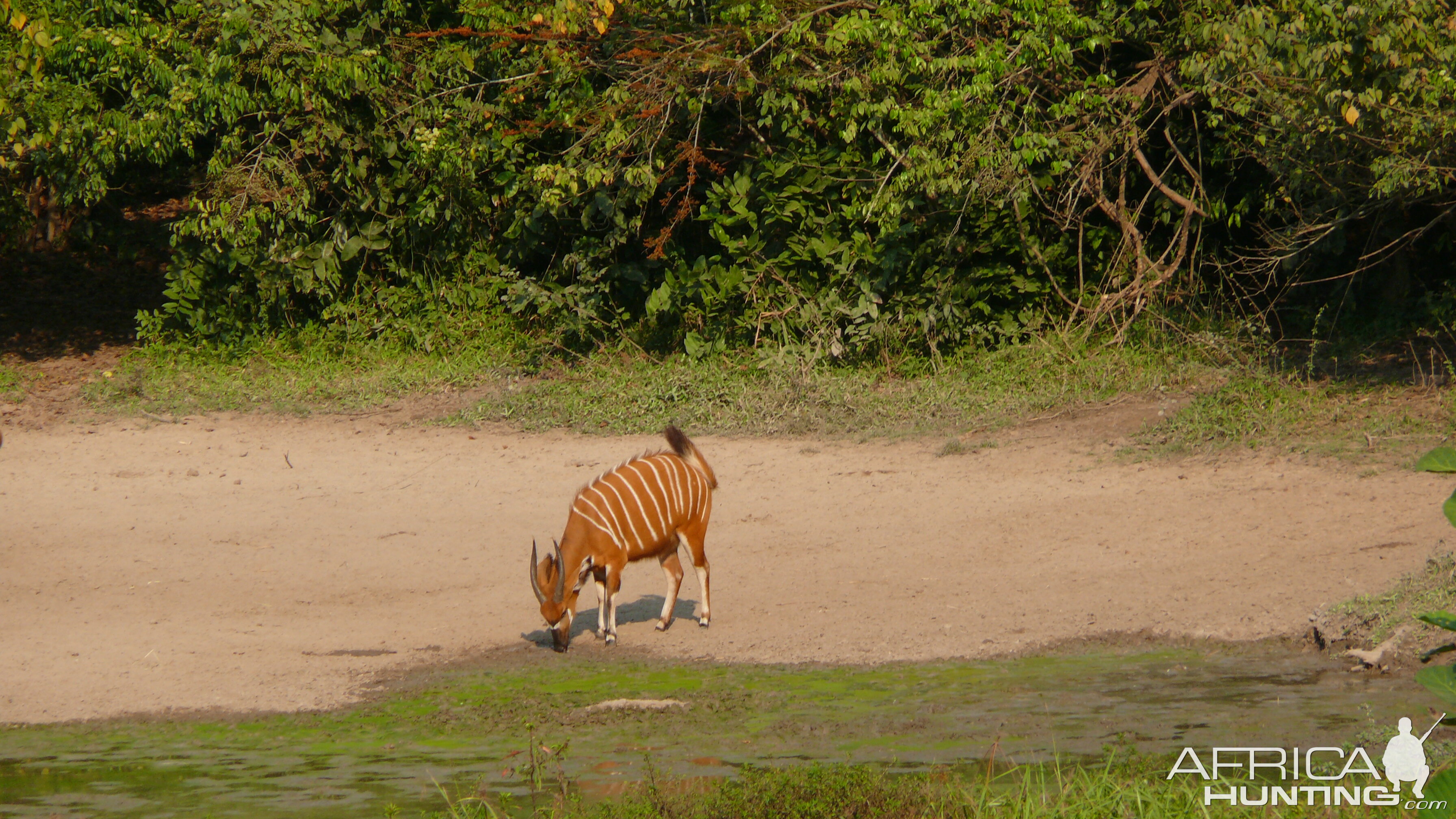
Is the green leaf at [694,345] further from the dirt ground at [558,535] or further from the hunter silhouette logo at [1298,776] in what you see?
the hunter silhouette logo at [1298,776]

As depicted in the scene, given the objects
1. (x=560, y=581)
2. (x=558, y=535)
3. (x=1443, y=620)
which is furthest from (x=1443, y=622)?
Result: (x=558, y=535)

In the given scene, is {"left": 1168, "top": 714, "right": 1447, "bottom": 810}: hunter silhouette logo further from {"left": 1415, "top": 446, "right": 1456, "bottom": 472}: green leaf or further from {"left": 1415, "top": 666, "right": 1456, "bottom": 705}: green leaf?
{"left": 1415, "top": 446, "right": 1456, "bottom": 472}: green leaf

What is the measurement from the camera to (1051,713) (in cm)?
602

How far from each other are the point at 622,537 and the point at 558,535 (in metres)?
2.20

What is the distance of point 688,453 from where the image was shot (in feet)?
27.3

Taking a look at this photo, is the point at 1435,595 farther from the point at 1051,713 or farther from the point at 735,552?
the point at 735,552

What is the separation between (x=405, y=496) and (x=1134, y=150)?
681 cm

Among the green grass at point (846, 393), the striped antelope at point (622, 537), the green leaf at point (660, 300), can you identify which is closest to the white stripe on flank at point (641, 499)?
the striped antelope at point (622, 537)

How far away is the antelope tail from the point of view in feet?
27.1

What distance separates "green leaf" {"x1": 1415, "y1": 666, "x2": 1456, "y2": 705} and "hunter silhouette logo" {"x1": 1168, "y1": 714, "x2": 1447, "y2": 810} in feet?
4.50

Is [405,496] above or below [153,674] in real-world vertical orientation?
above

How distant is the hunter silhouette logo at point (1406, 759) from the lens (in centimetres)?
309

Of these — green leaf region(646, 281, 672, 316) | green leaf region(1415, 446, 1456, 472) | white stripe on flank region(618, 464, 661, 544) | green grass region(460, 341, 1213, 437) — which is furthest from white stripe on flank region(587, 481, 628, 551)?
green leaf region(646, 281, 672, 316)

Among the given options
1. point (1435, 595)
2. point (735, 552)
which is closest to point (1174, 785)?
point (1435, 595)
